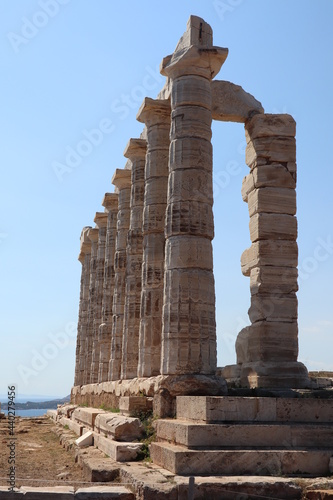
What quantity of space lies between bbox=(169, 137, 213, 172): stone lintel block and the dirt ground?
753 centimetres

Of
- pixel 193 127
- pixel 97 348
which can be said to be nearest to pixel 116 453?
pixel 193 127

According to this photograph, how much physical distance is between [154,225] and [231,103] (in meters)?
4.37

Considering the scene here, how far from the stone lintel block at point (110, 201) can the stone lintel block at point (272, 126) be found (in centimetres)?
1045

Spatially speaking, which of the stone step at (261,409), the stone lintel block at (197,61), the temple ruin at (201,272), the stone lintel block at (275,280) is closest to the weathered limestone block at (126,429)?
the temple ruin at (201,272)

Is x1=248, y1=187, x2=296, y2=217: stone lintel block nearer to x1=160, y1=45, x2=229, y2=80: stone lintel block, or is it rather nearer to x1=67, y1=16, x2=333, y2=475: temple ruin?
x1=67, y1=16, x2=333, y2=475: temple ruin

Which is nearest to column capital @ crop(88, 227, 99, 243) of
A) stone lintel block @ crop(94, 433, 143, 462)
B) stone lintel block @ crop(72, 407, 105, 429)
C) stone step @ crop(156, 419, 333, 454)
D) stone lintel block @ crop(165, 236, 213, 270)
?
stone lintel block @ crop(72, 407, 105, 429)

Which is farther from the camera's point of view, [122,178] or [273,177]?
[122,178]

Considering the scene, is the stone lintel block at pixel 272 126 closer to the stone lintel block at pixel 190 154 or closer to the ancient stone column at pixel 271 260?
the ancient stone column at pixel 271 260

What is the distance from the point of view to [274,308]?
57.1ft

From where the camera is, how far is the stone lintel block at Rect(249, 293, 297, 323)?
17.3 meters

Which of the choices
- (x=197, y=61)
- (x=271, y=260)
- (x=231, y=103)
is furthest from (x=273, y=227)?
(x=197, y=61)

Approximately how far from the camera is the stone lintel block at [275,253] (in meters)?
17.6

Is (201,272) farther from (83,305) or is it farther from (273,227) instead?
(83,305)

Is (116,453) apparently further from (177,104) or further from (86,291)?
(86,291)
